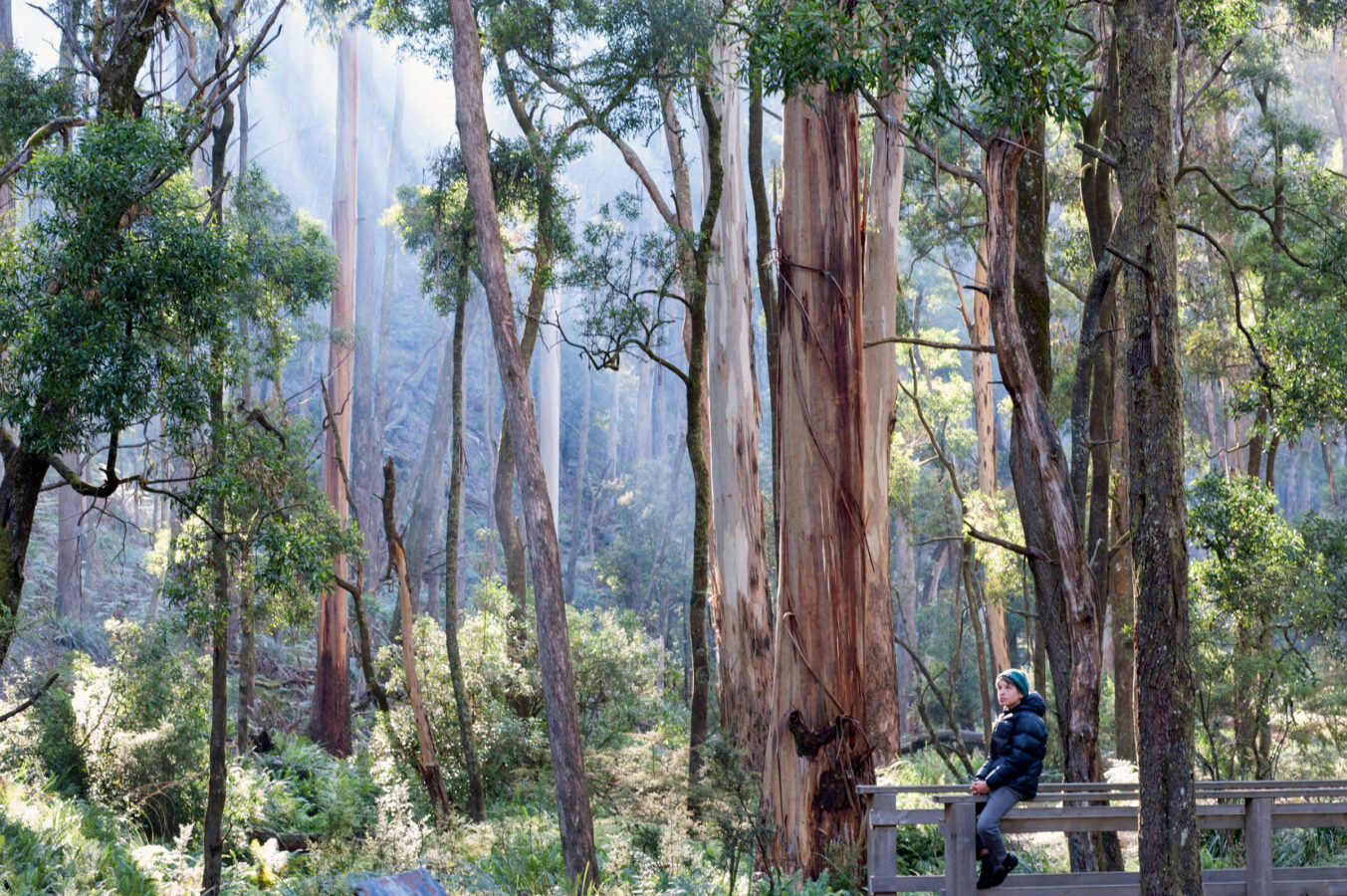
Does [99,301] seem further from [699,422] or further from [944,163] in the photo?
[699,422]

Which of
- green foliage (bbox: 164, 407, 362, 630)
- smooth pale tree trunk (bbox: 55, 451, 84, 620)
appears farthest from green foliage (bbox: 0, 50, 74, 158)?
Answer: smooth pale tree trunk (bbox: 55, 451, 84, 620)

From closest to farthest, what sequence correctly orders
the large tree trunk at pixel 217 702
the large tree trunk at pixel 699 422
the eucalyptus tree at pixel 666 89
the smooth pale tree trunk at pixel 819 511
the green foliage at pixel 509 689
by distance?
the smooth pale tree trunk at pixel 819 511 → the large tree trunk at pixel 217 702 → the large tree trunk at pixel 699 422 → the eucalyptus tree at pixel 666 89 → the green foliage at pixel 509 689

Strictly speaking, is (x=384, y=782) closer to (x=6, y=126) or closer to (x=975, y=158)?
(x=6, y=126)

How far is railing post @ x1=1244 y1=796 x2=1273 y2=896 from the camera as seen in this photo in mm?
5070

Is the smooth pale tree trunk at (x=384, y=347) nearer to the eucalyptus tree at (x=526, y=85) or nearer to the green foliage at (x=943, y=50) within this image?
the eucalyptus tree at (x=526, y=85)

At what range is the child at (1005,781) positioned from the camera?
16.9ft

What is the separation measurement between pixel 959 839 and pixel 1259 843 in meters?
1.43

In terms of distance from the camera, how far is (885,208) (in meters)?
12.9

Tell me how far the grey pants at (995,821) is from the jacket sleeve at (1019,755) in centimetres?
6

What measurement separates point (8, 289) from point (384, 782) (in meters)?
7.31

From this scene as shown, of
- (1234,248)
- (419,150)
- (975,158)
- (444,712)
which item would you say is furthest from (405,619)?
(419,150)

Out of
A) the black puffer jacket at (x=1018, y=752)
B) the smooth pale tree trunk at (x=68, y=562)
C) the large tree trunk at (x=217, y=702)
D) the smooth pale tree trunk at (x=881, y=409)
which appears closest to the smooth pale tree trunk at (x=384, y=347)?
the smooth pale tree trunk at (x=68, y=562)

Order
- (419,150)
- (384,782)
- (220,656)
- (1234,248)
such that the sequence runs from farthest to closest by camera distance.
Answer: (419,150), (1234,248), (384,782), (220,656)

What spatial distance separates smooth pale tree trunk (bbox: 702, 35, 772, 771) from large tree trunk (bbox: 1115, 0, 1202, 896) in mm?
7415
